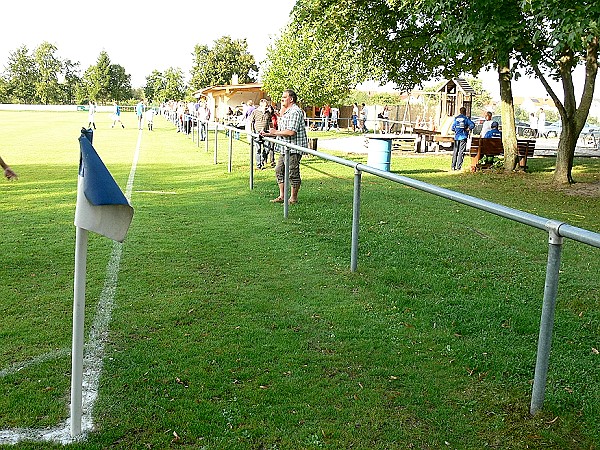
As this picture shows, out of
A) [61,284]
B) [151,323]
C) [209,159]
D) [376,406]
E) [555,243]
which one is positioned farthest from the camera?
[209,159]

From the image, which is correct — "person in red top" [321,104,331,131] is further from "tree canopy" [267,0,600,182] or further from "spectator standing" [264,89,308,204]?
"spectator standing" [264,89,308,204]

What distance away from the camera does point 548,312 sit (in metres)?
3.79

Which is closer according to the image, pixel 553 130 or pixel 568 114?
pixel 568 114

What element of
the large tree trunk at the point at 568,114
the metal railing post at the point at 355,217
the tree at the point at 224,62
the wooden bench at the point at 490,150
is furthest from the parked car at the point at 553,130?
the tree at the point at 224,62

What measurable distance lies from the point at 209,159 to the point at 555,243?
17.5 metres

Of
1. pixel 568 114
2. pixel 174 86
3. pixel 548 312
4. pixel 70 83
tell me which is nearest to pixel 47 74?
pixel 70 83

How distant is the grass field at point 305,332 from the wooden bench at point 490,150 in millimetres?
9616

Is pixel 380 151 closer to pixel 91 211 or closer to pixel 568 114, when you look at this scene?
pixel 568 114

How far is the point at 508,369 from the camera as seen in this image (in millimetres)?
4574

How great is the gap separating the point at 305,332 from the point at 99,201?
2493mm

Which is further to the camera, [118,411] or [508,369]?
[508,369]

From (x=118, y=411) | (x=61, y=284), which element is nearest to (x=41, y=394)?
(x=118, y=411)

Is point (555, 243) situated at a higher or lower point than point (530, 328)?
higher

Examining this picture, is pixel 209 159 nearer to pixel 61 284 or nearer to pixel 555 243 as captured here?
pixel 61 284
